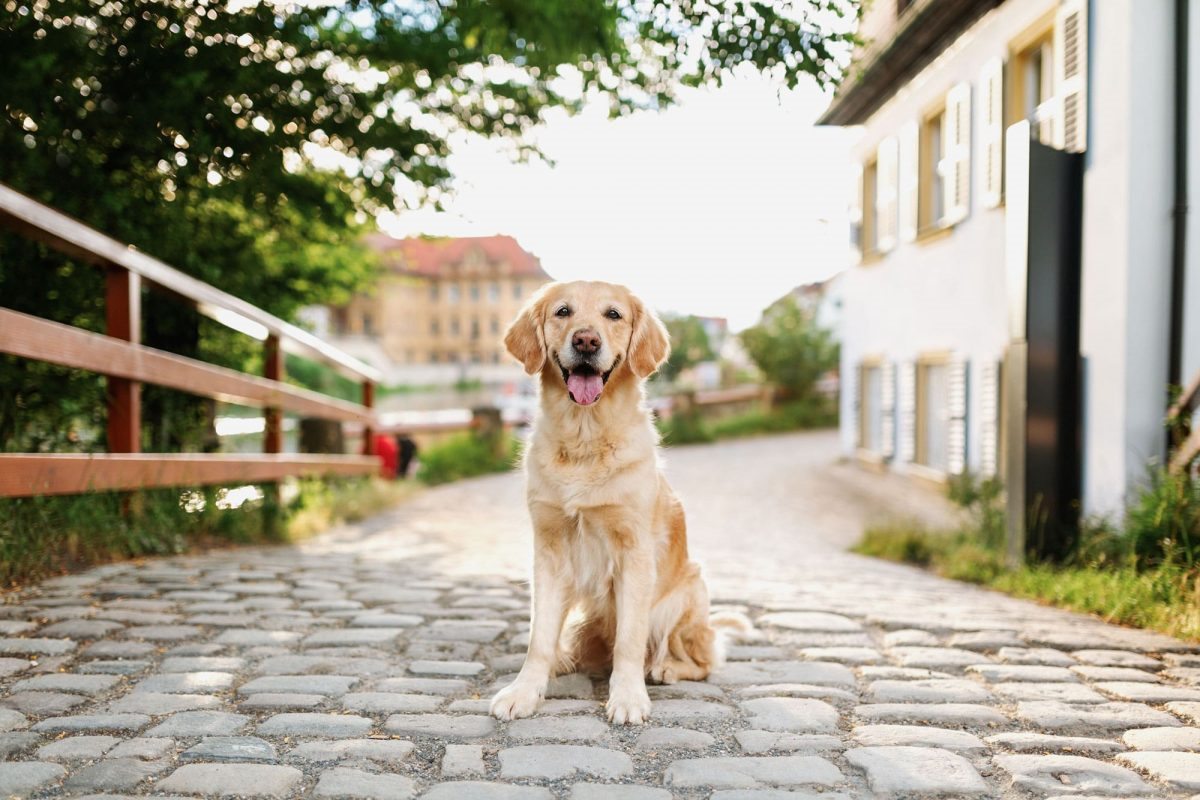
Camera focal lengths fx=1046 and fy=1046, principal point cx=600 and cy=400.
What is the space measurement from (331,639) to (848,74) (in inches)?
172

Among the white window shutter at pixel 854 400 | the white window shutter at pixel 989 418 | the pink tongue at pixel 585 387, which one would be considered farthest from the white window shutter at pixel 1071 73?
the white window shutter at pixel 854 400

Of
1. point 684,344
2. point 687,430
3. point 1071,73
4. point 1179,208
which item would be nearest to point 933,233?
point 1071,73

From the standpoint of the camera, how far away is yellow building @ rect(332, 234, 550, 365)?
243 feet

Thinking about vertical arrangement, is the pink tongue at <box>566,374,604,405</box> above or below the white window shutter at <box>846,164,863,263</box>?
below

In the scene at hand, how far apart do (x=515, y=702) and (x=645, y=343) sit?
126cm

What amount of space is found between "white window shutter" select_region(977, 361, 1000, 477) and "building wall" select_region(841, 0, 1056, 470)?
2.8 inches

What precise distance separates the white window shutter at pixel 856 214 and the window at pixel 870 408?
1743mm

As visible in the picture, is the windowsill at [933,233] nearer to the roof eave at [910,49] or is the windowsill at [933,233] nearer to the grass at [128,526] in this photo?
the roof eave at [910,49]

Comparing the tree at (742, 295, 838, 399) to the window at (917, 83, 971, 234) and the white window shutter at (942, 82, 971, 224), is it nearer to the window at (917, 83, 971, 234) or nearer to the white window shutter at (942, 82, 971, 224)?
the window at (917, 83, 971, 234)

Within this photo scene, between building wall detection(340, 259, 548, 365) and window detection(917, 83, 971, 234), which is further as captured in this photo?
building wall detection(340, 259, 548, 365)

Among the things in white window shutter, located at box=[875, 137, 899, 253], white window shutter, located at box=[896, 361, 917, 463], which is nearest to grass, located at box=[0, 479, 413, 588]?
white window shutter, located at box=[896, 361, 917, 463]

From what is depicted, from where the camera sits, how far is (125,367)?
16.8 feet

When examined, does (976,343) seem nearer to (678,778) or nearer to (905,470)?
(905,470)

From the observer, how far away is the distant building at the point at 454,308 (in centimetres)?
7362
